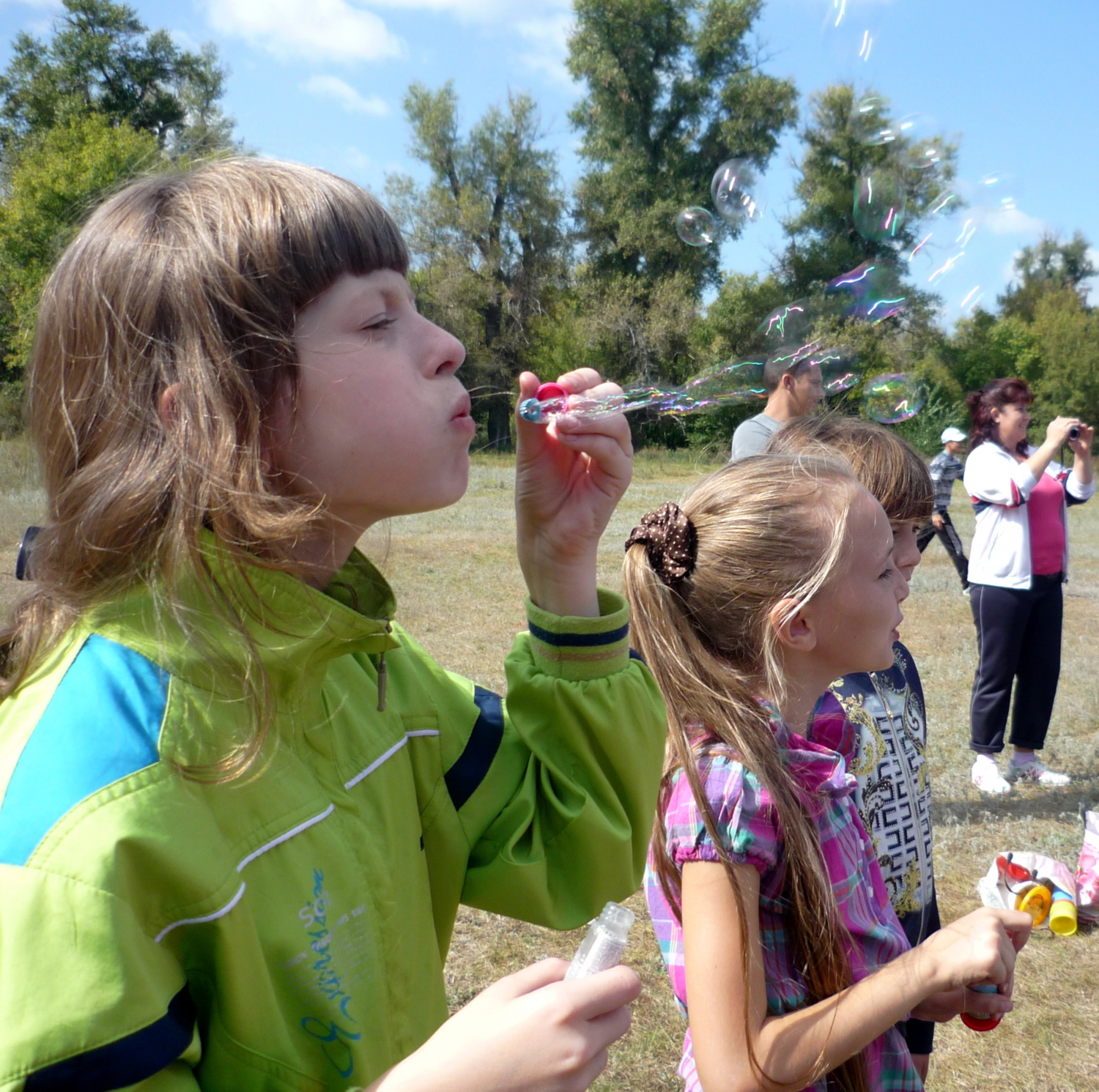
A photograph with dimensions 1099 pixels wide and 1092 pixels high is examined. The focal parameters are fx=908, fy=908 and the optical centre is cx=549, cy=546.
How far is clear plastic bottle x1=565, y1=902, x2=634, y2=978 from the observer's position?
35.3 inches

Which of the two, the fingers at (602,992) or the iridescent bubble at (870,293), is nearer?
the fingers at (602,992)

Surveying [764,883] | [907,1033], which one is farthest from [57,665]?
[907,1033]

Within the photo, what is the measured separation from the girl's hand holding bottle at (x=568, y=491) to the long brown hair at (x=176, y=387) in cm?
40

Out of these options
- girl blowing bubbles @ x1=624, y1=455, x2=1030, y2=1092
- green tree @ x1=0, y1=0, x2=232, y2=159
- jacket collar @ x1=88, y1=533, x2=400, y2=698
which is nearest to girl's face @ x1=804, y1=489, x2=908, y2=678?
girl blowing bubbles @ x1=624, y1=455, x2=1030, y2=1092

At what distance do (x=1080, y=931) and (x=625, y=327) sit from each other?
11387 millimetres

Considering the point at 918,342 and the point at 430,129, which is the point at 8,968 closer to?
the point at 918,342

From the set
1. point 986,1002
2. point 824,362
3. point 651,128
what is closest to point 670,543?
point 986,1002

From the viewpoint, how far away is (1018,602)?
4.76m

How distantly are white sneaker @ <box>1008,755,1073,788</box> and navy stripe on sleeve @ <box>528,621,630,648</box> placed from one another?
4417 mm

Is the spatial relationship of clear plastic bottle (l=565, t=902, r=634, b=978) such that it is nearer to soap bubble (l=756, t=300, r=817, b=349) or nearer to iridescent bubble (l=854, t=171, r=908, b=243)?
soap bubble (l=756, t=300, r=817, b=349)

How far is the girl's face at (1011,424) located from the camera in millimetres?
5078

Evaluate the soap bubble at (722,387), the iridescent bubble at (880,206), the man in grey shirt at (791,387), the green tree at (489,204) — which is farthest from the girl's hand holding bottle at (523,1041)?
the green tree at (489,204)

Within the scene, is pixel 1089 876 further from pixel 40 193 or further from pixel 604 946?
pixel 40 193

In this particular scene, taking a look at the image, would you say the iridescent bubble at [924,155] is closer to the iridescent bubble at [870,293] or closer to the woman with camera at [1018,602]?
the iridescent bubble at [870,293]
